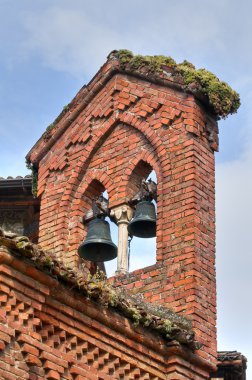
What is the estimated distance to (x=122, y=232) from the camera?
497 inches

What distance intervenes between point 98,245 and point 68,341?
7.96ft

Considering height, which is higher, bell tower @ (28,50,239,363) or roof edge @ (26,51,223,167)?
roof edge @ (26,51,223,167)

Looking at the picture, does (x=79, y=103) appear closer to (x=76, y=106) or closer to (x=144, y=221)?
(x=76, y=106)

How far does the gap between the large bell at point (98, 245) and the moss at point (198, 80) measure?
6.48ft

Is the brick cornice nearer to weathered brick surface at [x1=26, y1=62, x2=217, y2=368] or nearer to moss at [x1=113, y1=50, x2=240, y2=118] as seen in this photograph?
weathered brick surface at [x1=26, y1=62, x2=217, y2=368]

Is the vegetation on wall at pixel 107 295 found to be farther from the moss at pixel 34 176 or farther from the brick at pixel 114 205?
the moss at pixel 34 176

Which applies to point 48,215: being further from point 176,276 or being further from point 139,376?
point 139,376

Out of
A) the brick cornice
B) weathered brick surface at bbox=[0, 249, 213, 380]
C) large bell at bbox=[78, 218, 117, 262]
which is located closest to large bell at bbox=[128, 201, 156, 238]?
large bell at bbox=[78, 218, 117, 262]

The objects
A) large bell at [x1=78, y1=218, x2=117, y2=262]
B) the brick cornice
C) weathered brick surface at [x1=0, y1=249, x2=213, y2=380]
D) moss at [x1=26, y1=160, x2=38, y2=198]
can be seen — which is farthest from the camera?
moss at [x1=26, y1=160, x2=38, y2=198]

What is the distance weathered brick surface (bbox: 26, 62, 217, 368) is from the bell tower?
0.01m

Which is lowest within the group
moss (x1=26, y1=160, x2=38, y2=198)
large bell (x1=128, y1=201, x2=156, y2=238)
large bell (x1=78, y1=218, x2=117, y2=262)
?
large bell (x1=78, y1=218, x2=117, y2=262)

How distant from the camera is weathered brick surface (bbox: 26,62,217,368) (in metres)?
11.8

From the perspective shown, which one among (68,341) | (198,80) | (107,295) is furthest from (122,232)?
(68,341)

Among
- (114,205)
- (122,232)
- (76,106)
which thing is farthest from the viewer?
(76,106)
